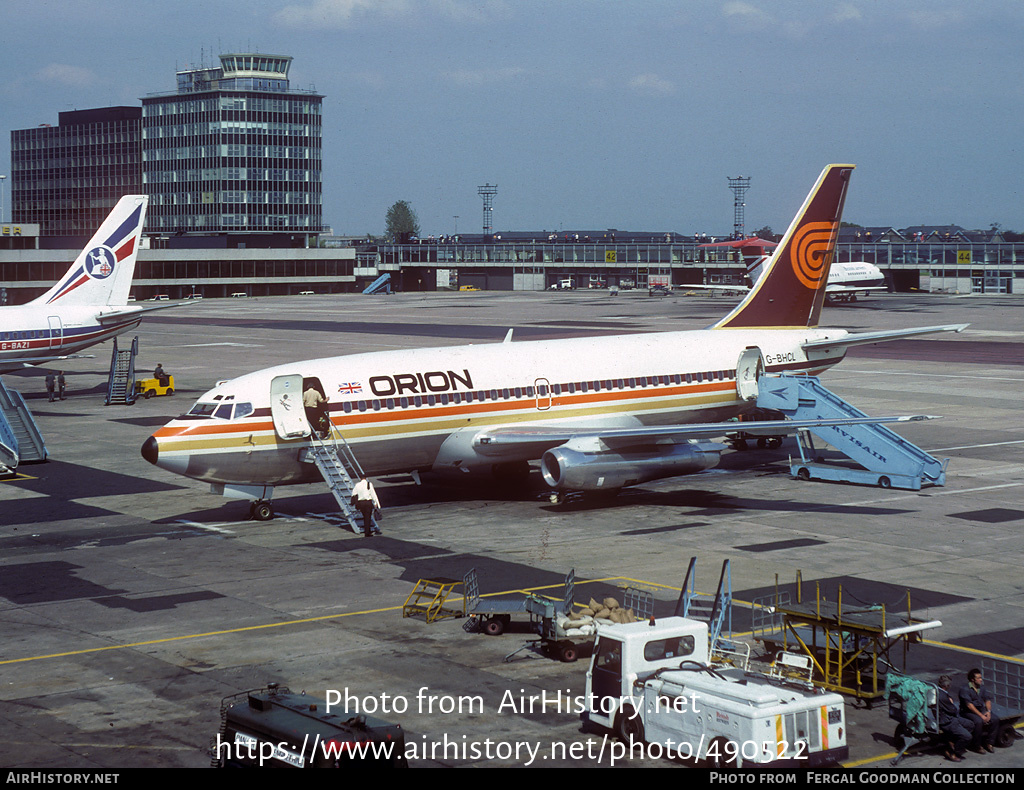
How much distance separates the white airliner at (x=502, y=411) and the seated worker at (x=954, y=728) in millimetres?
20061

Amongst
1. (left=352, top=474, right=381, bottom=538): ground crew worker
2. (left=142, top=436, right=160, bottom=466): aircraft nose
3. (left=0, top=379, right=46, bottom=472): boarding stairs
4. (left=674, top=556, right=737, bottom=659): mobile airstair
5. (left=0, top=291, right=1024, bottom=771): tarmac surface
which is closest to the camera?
(left=0, top=291, right=1024, bottom=771): tarmac surface

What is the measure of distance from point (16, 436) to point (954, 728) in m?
43.2

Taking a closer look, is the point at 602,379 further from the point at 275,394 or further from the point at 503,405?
the point at 275,394

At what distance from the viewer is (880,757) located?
19766 millimetres

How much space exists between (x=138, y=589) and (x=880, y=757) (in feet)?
62.7

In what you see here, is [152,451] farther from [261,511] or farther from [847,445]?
[847,445]

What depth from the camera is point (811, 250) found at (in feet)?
168

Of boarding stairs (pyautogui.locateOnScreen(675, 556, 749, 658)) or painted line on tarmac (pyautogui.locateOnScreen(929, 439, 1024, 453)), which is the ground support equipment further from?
painted line on tarmac (pyautogui.locateOnScreen(929, 439, 1024, 453))

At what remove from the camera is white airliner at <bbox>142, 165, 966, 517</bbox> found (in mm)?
37781

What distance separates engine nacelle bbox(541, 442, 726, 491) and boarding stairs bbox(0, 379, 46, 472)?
22.8 metres

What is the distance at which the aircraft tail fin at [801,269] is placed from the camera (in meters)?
50.5

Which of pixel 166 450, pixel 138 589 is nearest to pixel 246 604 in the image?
pixel 138 589

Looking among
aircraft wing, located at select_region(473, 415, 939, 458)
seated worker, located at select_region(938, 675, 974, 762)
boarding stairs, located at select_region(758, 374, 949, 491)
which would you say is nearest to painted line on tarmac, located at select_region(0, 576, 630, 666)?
aircraft wing, located at select_region(473, 415, 939, 458)
